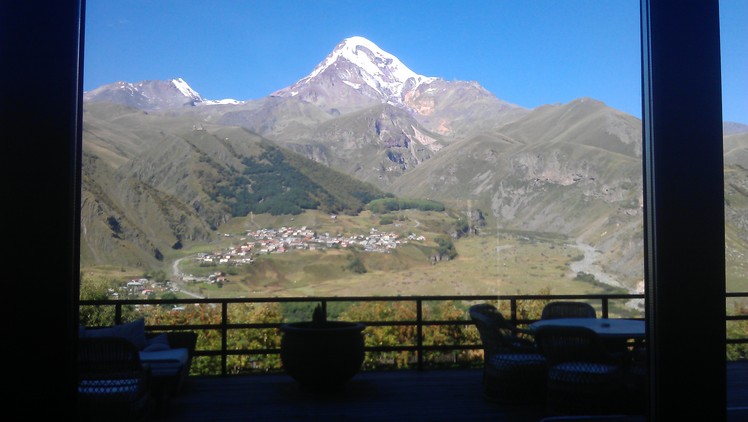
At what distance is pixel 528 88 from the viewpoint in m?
6.39

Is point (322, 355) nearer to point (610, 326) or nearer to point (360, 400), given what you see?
point (360, 400)

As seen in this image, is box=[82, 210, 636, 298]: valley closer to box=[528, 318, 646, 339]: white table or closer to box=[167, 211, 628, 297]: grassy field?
box=[167, 211, 628, 297]: grassy field

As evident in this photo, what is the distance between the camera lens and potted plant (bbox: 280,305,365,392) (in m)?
4.97

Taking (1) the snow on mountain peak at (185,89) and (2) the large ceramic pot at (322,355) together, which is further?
(1) the snow on mountain peak at (185,89)

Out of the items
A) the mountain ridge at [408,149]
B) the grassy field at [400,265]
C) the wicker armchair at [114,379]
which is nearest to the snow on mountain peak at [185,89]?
the mountain ridge at [408,149]

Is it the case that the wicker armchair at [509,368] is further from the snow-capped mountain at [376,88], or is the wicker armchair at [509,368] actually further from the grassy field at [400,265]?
the snow-capped mountain at [376,88]

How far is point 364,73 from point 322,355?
2.29 m

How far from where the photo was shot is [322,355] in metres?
4.96

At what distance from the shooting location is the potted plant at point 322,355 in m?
4.97

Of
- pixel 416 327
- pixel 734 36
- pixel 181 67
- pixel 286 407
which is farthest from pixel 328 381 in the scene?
pixel 734 36

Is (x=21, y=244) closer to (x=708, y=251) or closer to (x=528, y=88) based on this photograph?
(x=708, y=251)

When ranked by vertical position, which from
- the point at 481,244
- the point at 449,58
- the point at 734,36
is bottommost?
the point at 481,244

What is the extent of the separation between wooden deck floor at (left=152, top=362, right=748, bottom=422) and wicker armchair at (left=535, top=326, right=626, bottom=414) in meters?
0.26

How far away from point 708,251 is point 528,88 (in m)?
4.95
